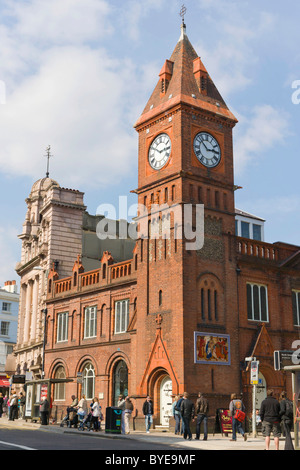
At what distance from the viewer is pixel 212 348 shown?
32.1m

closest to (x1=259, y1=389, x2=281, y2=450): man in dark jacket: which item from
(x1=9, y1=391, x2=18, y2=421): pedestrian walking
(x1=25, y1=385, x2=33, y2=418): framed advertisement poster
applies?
(x1=25, y1=385, x2=33, y2=418): framed advertisement poster

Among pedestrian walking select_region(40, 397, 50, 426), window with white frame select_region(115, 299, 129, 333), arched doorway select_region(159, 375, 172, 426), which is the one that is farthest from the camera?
window with white frame select_region(115, 299, 129, 333)

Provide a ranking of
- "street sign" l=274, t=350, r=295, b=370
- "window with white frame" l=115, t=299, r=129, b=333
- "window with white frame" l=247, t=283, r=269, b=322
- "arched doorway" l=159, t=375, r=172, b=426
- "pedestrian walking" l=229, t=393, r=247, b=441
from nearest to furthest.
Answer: "pedestrian walking" l=229, t=393, r=247, b=441
"street sign" l=274, t=350, r=295, b=370
"arched doorway" l=159, t=375, r=172, b=426
"window with white frame" l=247, t=283, r=269, b=322
"window with white frame" l=115, t=299, r=129, b=333

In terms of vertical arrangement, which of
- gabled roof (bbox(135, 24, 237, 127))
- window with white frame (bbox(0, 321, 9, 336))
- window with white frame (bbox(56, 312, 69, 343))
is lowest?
window with white frame (bbox(56, 312, 69, 343))

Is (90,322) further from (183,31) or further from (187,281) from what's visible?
(183,31)

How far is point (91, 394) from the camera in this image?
40062 millimetres

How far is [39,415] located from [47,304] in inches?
481

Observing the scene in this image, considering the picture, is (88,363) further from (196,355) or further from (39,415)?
(196,355)

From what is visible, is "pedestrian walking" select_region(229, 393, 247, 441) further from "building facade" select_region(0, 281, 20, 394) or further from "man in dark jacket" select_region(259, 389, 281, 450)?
"building facade" select_region(0, 281, 20, 394)

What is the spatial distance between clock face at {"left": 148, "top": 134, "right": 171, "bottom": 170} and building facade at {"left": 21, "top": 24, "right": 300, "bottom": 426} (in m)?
0.07

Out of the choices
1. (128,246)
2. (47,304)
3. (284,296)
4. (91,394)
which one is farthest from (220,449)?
(128,246)

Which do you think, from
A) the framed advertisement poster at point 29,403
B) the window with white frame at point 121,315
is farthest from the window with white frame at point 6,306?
the window with white frame at point 121,315

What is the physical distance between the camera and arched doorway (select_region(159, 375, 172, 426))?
32.0 metres

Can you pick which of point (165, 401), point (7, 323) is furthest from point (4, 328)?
point (165, 401)
